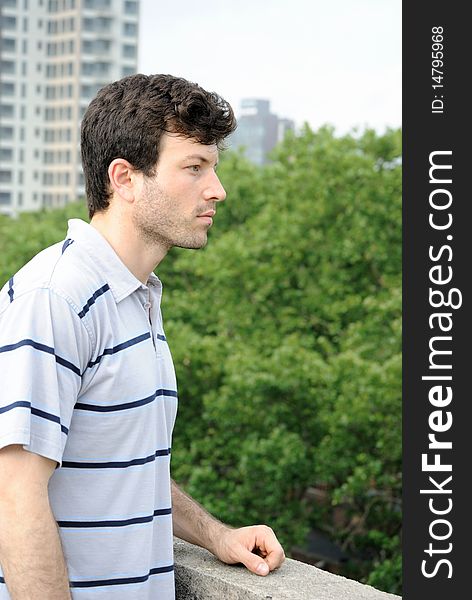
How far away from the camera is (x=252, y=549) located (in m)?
2.59

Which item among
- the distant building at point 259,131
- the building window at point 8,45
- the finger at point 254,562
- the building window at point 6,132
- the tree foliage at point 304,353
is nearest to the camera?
the finger at point 254,562

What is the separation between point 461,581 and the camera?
2283mm

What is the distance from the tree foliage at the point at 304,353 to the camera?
9953 mm

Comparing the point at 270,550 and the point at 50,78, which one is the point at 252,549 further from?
the point at 50,78

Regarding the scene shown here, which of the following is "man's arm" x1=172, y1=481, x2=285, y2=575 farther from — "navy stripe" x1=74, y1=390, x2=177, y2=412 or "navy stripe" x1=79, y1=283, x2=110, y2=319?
"navy stripe" x1=79, y1=283, x2=110, y2=319

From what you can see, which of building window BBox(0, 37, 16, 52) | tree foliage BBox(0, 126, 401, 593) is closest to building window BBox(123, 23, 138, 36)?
building window BBox(0, 37, 16, 52)

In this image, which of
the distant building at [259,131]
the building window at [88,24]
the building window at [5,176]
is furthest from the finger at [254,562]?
the building window at [88,24]

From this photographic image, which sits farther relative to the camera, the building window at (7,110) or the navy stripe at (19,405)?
the building window at (7,110)

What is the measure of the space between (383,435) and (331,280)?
12.7ft

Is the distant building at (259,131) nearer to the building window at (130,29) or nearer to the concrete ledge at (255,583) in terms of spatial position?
the concrete ledge at (255,583)

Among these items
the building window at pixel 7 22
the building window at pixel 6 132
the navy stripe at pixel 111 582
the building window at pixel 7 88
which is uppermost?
the building window at pixel 7 22

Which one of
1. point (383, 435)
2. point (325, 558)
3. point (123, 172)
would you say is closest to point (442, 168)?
point (123, 172)

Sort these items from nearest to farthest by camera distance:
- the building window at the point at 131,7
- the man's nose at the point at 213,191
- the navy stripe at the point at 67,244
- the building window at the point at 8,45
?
the navy stripe at the point at 67,244 < the man's nose at the point at 213,191 < the building window at the point at 8,45 < the building window at the point at 131,7

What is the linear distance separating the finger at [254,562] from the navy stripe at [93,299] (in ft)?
2.52
